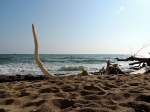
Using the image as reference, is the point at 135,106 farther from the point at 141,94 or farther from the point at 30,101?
the point at 30,101

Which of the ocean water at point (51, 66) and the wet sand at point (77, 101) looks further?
the ocean water at point (51, 66)

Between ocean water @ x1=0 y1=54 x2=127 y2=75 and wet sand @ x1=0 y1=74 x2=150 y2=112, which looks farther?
ocean water @ x1=0 y1=54 x2=127 y2=75

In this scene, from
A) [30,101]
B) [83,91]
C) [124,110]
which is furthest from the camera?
[83,91]

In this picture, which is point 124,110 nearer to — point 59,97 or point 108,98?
point 108,98

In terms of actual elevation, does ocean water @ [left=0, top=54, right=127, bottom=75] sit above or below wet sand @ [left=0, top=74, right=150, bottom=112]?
below

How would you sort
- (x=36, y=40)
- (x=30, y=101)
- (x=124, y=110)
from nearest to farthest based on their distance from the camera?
(x=124, y=110) → (x=30, y=101) → (x=36, y=40)

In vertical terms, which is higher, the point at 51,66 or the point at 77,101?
the point at 77,101

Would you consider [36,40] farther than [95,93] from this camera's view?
Yes

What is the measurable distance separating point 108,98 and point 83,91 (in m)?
0.77

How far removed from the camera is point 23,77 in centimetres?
972

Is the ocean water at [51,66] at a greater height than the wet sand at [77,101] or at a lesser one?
lesser

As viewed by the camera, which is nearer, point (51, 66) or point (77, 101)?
point (77, 101)

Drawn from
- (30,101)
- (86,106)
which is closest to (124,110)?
(86,106)

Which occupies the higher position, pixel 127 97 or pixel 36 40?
pixel 36 40
